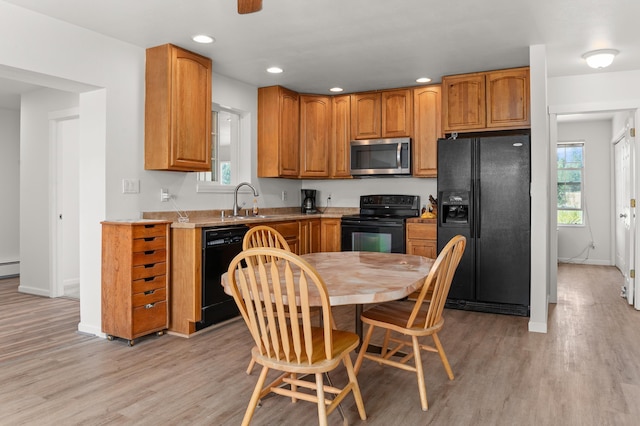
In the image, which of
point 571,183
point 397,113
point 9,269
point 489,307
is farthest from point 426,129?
point 9,269

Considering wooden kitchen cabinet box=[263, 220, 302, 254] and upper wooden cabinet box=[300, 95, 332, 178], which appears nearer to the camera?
wooden kitchen cabinet box=[263, 220, 302, 254]

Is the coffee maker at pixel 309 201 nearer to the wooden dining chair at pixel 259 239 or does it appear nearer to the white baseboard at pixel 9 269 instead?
the wooden dining chair at pixel 259 239

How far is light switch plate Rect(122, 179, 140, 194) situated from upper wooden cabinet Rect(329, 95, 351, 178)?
2471 millimetres

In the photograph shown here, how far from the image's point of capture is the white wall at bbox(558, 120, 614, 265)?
292 inches

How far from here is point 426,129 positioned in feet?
16.5

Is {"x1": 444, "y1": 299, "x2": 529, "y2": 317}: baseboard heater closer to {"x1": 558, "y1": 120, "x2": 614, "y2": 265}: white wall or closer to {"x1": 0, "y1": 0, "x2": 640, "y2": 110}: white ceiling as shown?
{"x1": 0, "y1": 0, "x2": 640, "y2": 110}: white ceiling

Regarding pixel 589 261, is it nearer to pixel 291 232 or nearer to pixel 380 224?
pixel 380 224

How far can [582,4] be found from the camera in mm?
2994

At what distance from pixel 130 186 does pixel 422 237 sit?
2.85m

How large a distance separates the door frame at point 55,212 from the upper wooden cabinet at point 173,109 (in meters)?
1.88

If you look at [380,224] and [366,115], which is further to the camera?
[366,115]

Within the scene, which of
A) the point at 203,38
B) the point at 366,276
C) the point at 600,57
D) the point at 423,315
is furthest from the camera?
the point at 600,57

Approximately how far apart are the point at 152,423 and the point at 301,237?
2.89 metres

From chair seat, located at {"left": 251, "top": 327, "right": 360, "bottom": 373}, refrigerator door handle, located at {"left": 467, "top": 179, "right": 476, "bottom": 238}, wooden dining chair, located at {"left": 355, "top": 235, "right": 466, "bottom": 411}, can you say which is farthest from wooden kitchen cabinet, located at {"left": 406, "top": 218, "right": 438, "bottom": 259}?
chair seat, located at {"left": 251, "top": 327, "right": 360, "bottom": 373}
